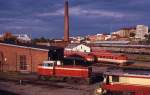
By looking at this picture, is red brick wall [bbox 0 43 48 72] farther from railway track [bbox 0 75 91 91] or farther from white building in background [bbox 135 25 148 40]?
white building in background [bbox 135 25 148 40]

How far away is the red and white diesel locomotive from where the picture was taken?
156 ft

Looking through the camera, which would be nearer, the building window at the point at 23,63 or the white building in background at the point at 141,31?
the building window at the point at 23,63

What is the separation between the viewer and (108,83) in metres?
36.6

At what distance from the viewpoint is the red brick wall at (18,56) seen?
55.5 meters

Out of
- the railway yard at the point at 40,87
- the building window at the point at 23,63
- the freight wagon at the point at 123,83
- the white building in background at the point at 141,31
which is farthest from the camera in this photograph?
the white building in background at the point at 141,31

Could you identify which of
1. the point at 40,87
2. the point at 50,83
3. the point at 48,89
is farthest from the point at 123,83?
the point at 50,83

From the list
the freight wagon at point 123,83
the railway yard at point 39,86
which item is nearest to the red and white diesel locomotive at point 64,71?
the railway yard at point 39,86

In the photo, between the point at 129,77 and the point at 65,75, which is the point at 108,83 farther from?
the point at 65,75

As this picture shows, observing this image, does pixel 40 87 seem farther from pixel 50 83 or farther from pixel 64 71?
pixel 64 71

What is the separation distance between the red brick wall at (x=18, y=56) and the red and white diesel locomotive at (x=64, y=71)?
18.0 feet

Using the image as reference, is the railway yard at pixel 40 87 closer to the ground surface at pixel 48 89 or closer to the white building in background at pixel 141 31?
the ground surface at pixel 48 89

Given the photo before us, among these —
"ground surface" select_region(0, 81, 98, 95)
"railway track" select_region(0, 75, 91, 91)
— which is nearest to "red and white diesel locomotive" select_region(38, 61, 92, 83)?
"railway track" select_region(0, 75, 91, 91)

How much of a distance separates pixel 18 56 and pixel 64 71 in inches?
409

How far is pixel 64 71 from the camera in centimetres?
4853
